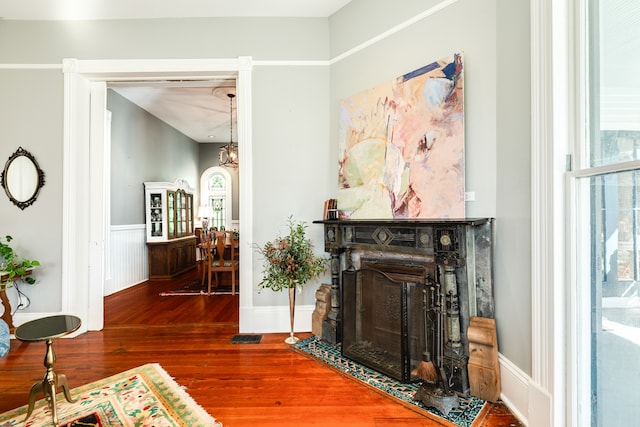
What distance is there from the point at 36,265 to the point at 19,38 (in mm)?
2470

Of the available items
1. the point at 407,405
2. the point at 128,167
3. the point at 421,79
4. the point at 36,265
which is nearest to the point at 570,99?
the point at 421,79

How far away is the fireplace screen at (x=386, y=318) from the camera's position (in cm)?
233

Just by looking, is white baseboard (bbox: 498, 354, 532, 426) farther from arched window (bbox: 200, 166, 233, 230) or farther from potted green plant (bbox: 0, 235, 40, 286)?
arched window (bbox: 200, 166, 233, 230)

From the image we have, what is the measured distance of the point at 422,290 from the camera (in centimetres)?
233

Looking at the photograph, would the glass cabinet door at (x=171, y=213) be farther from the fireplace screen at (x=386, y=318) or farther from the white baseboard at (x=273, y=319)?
the fireplace screen at (x=386, y=318)

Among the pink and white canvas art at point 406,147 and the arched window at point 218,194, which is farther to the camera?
the arched window at point 218,194

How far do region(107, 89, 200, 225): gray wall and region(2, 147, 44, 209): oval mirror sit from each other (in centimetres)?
188

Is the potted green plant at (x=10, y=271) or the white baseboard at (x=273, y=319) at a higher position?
the potted green plant at (x=10, y=271)

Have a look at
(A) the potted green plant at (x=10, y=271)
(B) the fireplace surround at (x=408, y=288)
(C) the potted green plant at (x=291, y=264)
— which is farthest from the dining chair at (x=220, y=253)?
(B) the fireplace surround at (x=408, y=288)

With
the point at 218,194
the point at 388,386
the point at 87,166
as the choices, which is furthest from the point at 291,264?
the point at 218,194

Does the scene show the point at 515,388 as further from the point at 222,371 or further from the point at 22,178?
the point at 22,178

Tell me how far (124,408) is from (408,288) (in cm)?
207

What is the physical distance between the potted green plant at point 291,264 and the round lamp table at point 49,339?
1578 millimetres

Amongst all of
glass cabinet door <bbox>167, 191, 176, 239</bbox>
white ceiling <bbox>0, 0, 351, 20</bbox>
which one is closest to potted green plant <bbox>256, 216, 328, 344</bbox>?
white ceiling <bbox>0, 0, 351, 20</bbox>
